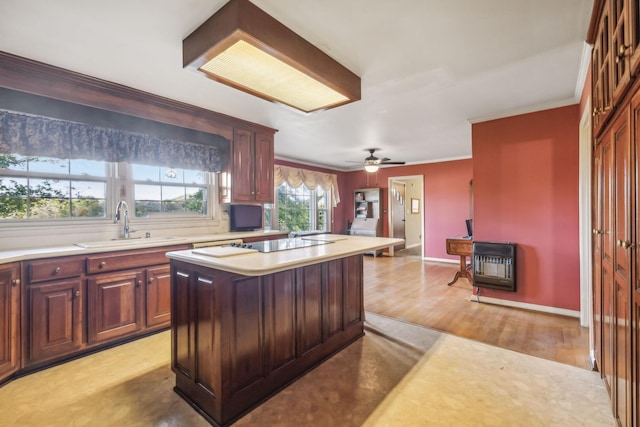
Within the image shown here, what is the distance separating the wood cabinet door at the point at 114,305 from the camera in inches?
94.0

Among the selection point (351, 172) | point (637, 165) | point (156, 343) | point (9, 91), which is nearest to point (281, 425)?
point (156, 343)

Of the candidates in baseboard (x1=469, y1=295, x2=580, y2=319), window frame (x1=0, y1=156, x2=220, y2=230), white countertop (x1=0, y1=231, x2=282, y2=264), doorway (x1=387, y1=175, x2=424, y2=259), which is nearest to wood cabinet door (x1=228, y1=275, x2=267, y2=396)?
white countertop (x1=0, y1=231, x2=282, y2=264)

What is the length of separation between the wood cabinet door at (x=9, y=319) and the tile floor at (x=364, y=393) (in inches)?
6.1

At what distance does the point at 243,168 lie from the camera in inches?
147

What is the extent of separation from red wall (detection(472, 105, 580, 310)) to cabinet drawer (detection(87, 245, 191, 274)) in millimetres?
3819

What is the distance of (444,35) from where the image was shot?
6.27 ft

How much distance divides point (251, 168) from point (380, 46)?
7.68ft

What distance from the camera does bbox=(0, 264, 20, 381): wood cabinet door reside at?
1930 mm

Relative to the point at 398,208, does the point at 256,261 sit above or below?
below

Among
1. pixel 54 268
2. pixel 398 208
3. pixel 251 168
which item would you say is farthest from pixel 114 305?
pixel 398 208

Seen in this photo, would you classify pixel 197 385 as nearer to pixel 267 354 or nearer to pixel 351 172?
pixel 267 354

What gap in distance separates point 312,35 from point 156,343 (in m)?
2.90

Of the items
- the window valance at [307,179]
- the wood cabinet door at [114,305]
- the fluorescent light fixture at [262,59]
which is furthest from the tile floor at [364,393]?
the window valance at [307,179]

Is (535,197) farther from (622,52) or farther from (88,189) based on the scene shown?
(88,189)
